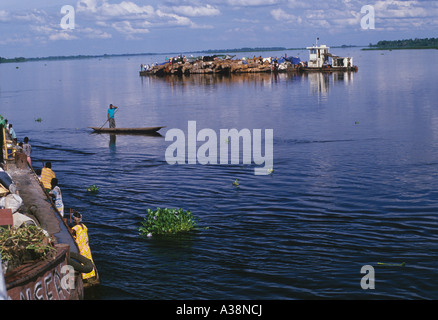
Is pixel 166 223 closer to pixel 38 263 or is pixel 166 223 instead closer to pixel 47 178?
pixel 47 178

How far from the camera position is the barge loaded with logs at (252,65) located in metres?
140

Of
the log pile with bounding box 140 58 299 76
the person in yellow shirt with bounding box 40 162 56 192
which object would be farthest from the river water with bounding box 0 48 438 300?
the log pile with bounding box 140 58 299 76

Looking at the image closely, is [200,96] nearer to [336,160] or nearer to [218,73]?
[336,160]

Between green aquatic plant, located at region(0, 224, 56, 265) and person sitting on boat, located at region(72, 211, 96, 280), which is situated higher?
green aquatic plant, located at region(0, 224, 56, 265)

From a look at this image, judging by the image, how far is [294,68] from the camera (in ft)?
504

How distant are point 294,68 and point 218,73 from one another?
24794 millimetres

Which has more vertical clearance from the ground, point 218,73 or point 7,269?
point 218,73

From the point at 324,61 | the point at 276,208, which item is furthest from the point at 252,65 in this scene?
the point at 276,208

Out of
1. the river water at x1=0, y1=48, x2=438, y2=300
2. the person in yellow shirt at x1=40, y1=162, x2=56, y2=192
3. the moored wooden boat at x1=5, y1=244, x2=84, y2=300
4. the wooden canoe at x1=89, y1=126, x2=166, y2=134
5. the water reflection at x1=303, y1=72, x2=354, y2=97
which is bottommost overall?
the river water at x1=0, y1=48, x2=438, y2=300

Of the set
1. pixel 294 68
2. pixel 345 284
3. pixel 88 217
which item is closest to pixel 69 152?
pixel 88 217

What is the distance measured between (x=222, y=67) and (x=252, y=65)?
31.3 feet

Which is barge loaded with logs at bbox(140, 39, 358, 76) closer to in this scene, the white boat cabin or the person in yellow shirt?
the white boat cabin

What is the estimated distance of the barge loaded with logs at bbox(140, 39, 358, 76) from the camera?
5497 inches

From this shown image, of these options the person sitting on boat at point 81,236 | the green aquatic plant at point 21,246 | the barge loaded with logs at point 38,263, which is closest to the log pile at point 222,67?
the person sitting on boat at point 81,236
